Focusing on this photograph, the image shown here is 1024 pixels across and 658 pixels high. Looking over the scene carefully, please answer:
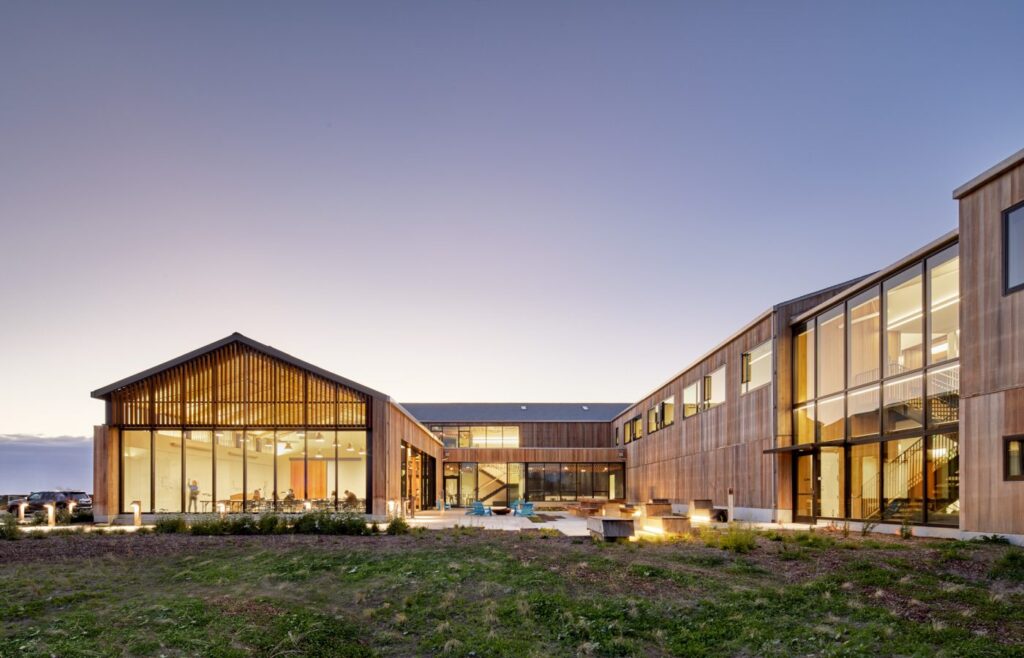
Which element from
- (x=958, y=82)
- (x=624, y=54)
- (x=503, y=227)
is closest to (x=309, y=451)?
(x=503, y=227)

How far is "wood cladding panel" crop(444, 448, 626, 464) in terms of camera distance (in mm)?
46938

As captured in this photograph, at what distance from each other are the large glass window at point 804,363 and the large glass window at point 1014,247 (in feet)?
28.4

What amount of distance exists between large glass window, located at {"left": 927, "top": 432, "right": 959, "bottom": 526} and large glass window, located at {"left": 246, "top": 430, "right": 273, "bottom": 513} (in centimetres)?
1915

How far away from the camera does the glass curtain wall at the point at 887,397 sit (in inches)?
639

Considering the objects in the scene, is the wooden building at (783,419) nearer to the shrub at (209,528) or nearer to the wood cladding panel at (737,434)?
the wood cladding panel at (737,434)

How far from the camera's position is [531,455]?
46.9m

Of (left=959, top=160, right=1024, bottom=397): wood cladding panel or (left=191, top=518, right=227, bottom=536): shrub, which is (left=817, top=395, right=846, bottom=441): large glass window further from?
(left=191, top=518, right=227, bottom=536): shrub

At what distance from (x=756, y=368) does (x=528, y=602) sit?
1802cm

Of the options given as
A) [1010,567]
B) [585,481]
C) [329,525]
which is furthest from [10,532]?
[585,481]

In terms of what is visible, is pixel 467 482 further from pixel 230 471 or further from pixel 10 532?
pixel 10 532

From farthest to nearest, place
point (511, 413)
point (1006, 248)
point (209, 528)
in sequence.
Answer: point (511, 413) < point (209, 528) < point (1006, 248)

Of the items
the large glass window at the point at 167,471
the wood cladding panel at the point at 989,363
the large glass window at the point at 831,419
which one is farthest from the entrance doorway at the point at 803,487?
the large glass window at the point at 167,471

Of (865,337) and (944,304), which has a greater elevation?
(944,304)

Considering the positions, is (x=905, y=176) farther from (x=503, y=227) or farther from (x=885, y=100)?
(x=503, y=227)
